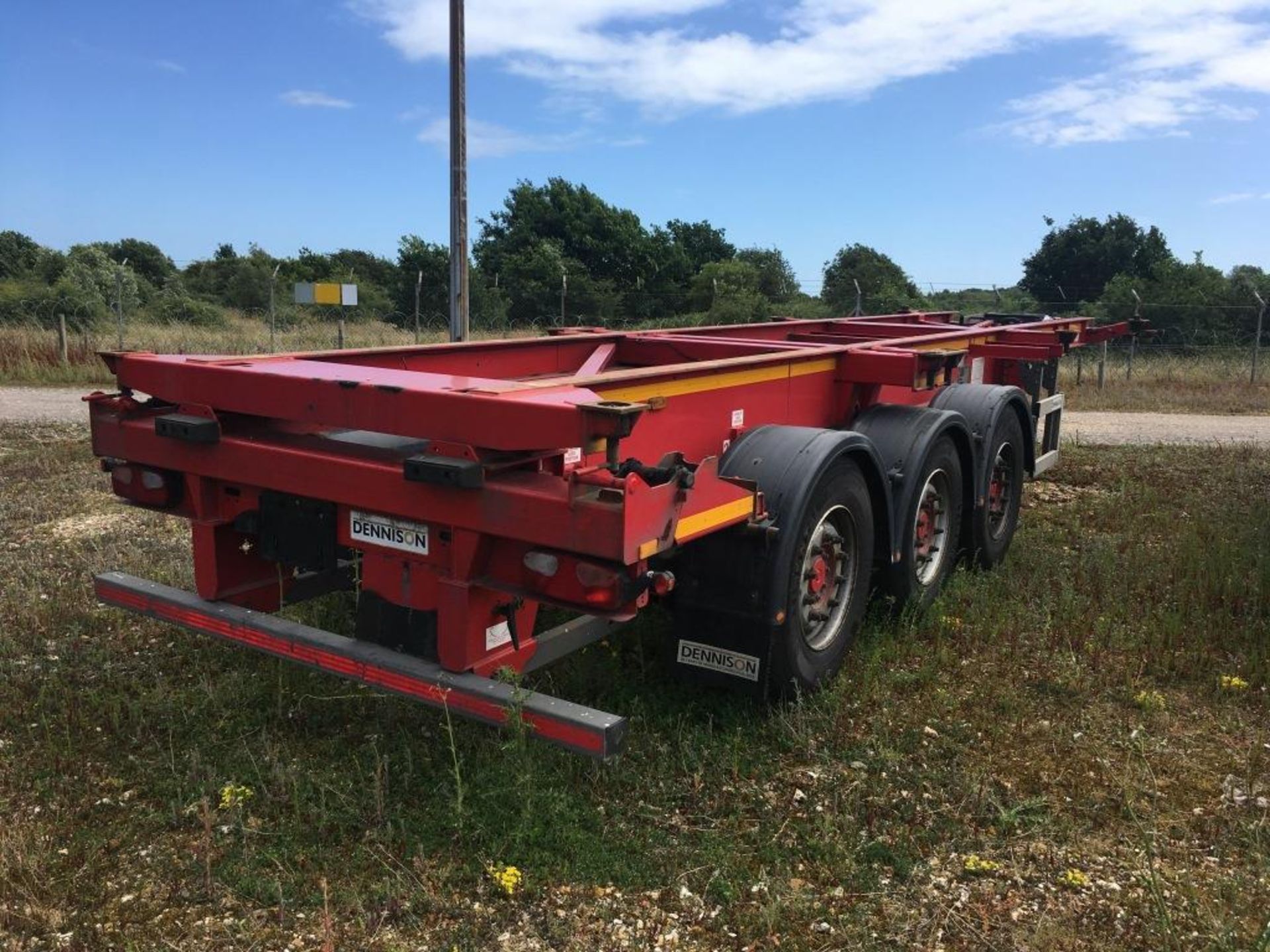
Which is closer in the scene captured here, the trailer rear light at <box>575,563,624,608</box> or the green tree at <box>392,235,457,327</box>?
the trailer rear light at <box>575,563,624,608</box>

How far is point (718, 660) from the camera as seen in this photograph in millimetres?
3570

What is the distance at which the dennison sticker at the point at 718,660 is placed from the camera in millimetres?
3531

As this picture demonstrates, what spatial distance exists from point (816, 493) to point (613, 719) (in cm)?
125

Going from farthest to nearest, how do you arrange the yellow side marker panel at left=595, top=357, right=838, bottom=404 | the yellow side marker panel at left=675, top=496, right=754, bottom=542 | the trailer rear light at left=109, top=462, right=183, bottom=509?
the trailer rear light at left=109, top=462, right=183, bottom=509
the yellow side marker panel at left=595, top=357, right=838, bottom=404
the yellow side marker panel at left=675, top=496, right=754, bottom=542

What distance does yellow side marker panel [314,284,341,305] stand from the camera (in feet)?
45.6

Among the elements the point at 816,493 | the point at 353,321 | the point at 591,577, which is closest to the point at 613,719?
the point at 591,577

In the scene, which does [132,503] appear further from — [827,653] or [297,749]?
[827,653]

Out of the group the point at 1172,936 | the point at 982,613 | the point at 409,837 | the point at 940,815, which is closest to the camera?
the point at 1172,936

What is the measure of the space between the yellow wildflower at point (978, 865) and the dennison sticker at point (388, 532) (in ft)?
6.12

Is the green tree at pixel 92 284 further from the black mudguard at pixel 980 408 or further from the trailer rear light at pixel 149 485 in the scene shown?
the black mudguard at pixel 980 408

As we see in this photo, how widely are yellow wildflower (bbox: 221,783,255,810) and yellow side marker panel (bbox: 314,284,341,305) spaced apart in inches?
448

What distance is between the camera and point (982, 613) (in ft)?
16.5

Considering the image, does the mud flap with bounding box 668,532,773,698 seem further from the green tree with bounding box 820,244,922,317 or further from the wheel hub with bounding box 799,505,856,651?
the green tree with bounding box 820,244,922,317

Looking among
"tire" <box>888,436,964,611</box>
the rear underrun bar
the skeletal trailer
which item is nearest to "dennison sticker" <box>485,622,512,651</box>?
the skeletal trailer
